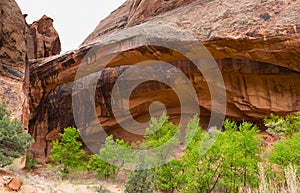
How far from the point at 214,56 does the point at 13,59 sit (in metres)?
10.2

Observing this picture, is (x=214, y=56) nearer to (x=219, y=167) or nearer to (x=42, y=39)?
(x=219, y=167)

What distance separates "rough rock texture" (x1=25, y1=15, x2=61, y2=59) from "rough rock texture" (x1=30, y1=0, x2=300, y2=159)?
4.24 m

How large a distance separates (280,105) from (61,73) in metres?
13.0

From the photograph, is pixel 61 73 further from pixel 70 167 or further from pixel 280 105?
pixel 280 105

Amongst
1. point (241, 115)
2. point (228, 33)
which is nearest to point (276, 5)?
point (228, 33)

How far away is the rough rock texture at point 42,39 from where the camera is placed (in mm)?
24380

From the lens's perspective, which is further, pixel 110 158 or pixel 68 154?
pixel 68 154

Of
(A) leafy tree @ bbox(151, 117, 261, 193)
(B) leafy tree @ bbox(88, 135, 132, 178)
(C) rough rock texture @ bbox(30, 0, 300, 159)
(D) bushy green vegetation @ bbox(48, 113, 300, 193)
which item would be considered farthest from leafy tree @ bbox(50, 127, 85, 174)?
(A) leafy tree @ bbox(151, 117, 261, 193)

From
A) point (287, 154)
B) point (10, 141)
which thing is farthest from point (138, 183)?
point (287, 154)

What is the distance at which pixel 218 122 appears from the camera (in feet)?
64.7

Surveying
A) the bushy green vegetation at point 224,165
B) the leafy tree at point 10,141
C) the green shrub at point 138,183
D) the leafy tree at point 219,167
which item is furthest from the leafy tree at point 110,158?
the leafy tree at point 10,141

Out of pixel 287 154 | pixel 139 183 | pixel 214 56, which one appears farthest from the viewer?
pixel 214 56

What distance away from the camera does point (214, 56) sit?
15.0 metres

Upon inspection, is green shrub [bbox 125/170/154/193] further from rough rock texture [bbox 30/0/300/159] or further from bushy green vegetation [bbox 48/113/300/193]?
rough rock texture [bbox 30/0/300/159]
